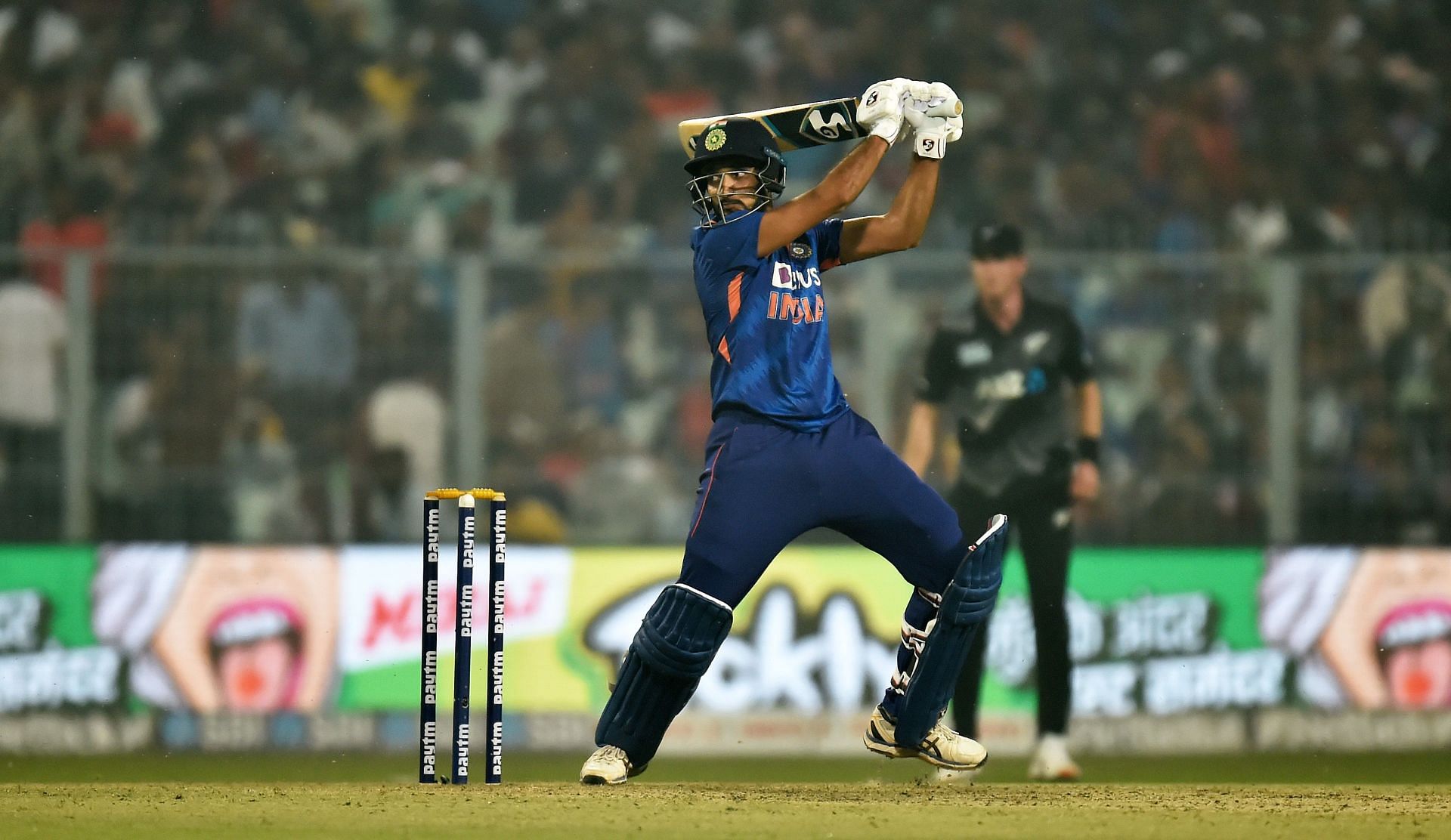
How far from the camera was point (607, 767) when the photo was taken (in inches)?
221

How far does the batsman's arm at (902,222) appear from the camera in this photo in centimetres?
558

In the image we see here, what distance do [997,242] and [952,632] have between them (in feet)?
8.89

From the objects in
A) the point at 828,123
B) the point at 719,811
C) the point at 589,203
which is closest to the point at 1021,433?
the point at 828,123

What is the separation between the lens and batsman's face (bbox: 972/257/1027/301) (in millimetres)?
7828

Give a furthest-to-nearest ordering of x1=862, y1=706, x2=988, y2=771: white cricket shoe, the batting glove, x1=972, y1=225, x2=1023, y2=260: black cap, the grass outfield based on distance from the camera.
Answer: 1. x1=972, y1=225, x2=1023, y2=260: black cap
2. x1=862, y1=706, x2=988, y2=771: white cricket shoe
3. the batting glove
4. the grass outfield

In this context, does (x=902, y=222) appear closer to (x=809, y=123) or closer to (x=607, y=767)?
(x=809, y=123)

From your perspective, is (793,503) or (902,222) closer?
(793,503)

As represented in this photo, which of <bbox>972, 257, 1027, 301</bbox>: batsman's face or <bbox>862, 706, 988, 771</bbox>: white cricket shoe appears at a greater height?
<bbox>972, 257, 1027, 301</bbox>: batsman's face

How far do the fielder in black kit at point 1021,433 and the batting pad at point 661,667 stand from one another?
2.39 meters

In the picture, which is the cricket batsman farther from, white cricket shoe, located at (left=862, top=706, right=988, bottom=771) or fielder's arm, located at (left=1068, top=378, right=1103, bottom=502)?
fielder's arm, located at (left=1068, top=378, right=1103, bottom=502)

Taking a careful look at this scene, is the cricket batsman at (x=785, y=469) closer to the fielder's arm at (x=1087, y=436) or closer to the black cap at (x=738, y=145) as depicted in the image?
the black cap at (x=738, y=145)

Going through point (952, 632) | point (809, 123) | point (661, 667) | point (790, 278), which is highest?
point (809, 123)

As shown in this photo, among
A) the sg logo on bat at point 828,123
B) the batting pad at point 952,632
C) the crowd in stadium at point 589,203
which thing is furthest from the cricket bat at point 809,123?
the crowd in stadium at point 589,203

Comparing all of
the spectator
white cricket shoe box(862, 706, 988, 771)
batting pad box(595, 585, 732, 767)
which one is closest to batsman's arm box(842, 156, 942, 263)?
batting pad box(595, 585, 732, 767)
